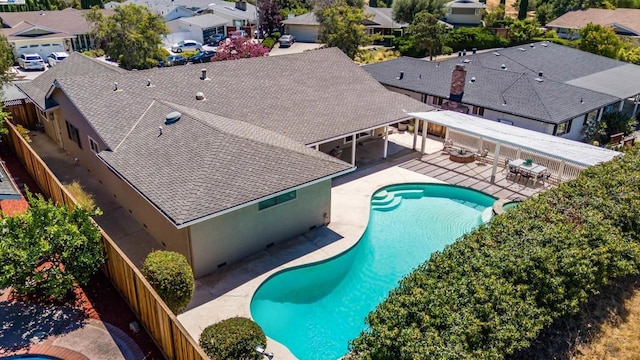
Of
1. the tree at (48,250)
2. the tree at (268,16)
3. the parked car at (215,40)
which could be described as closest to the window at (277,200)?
the tree at (48,250)

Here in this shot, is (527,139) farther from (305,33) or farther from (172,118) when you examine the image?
(305,33)

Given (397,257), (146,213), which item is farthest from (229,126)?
(397,257)

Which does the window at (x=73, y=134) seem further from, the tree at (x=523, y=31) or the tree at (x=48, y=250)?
the tree at (x=523, y=31)

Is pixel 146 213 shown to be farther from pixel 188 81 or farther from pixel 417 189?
pixel 417 189

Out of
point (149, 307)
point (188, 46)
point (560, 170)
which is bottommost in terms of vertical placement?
point (560, 170)

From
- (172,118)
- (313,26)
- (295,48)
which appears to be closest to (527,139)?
(172,118)

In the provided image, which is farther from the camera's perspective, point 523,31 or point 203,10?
point 203,10
